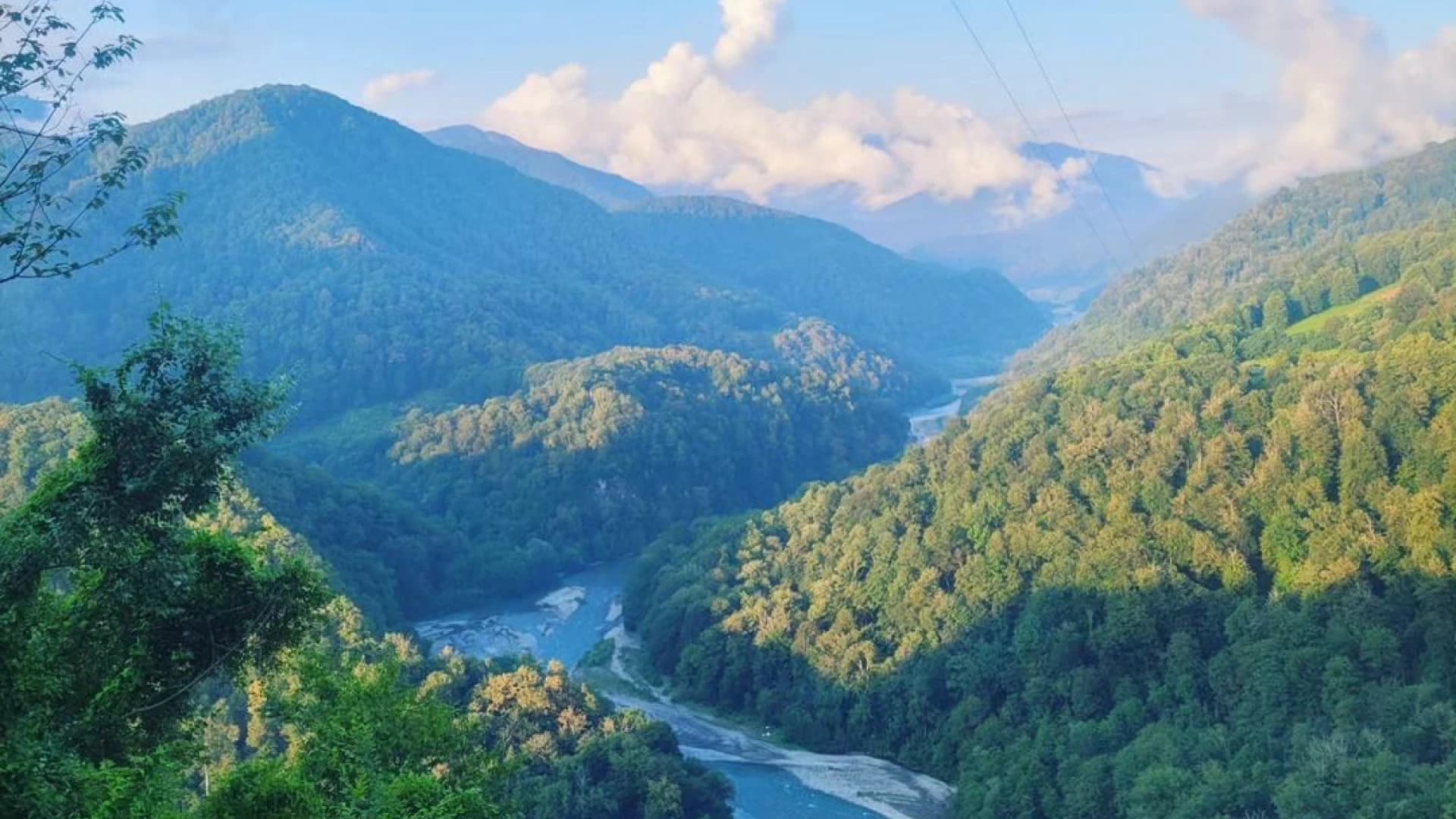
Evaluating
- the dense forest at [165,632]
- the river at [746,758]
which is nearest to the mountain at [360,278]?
the river at [746,758]

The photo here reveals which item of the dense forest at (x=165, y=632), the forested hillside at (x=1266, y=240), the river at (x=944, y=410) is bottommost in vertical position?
the dense forest at (x=165, y=632)

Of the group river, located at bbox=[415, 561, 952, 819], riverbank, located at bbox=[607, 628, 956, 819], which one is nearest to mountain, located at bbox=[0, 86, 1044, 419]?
river, located at bbox=[415, 561, 952, 819]

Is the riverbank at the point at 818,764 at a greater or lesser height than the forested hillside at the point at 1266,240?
lesser

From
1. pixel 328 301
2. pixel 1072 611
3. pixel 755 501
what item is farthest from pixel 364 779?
pixel 328 301

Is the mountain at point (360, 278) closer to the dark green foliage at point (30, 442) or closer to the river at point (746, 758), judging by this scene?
the dark green foliage at point (30, 442)

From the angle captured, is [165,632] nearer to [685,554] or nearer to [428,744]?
[428,744]

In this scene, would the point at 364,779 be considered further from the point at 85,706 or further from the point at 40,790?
the point at 40,790

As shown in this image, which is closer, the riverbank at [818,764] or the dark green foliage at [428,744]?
the dark green foliage at [428,744]
